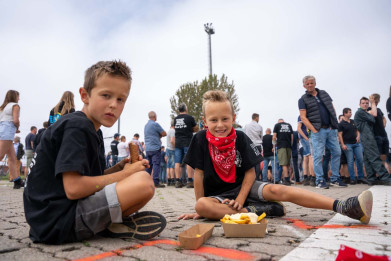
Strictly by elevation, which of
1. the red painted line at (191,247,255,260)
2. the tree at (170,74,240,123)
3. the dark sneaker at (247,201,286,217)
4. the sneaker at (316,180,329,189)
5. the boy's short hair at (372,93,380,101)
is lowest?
the sneaker at (316,180,329,189)

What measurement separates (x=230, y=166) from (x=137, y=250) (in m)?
1.30

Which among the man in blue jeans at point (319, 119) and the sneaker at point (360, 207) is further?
the man in blue jeans at point (319, 119)

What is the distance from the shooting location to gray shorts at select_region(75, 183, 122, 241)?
171cm

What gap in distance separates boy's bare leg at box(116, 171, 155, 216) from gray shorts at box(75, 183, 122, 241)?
0.11ft

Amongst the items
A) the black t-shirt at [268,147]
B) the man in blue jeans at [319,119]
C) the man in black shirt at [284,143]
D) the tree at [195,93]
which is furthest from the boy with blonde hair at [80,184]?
the tree at [195,93]

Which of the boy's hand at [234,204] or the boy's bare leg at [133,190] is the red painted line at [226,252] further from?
the boy's hand at [234,204]

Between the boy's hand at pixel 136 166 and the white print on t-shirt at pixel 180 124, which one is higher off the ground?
the white print on t-shirt at pixel 180 124

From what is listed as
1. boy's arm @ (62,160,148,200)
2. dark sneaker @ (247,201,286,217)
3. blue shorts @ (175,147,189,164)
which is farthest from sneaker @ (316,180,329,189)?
boy's arm @ (62,160,148,200)

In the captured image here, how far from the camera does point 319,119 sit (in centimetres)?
581

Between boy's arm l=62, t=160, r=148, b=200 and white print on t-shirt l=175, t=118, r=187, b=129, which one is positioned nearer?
boy's arm l=62, t=160, r=148, b=200

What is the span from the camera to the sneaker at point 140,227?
1878 mm

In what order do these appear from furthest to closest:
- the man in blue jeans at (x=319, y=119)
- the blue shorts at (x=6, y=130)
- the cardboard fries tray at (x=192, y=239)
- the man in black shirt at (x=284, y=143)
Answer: the man in black shirt at (x=284, y=143) → the man in blue jeans at (x=319, y=119) → the blue shorts at (x=6, y=130) → the cardboard fries tray at (x=192, y=239)

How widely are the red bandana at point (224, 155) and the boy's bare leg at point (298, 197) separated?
35 cm

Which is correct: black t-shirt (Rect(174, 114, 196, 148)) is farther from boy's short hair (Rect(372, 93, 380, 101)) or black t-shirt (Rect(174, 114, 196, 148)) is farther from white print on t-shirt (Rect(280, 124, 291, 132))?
boy's short hair (Rect(372, 93, 380, 101))
